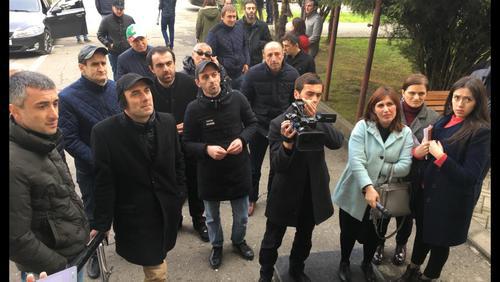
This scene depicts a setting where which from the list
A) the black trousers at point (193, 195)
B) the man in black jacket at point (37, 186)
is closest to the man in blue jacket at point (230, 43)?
the black trousers at point (193, 195)

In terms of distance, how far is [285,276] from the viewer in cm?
359

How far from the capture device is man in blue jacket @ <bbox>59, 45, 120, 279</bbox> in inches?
127

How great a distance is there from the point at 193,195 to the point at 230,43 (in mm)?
2635

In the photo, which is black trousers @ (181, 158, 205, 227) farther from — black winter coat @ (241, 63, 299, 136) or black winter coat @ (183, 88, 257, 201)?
black winter coat @ (241, 63, 299, 136)

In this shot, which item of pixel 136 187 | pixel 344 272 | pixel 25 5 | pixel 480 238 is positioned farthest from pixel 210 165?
pixel 25 5

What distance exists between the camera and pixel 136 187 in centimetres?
277

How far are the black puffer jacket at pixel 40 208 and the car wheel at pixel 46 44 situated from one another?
428 inches

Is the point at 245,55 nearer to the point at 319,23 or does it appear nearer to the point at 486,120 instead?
the point at 319,23

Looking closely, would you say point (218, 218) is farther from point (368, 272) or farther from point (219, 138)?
point (368, 272)

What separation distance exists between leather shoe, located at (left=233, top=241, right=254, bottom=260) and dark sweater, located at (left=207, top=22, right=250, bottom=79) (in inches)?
114

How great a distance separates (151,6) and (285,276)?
71.4 ft

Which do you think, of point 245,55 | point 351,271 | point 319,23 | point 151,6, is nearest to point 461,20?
point 319,23

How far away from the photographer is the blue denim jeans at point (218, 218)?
3.71 metres

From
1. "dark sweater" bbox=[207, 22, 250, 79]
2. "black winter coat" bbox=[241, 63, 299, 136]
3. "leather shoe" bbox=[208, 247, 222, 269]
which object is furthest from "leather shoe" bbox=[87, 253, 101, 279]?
"dark sweater" bbox=[207, 22, 250, 79]
